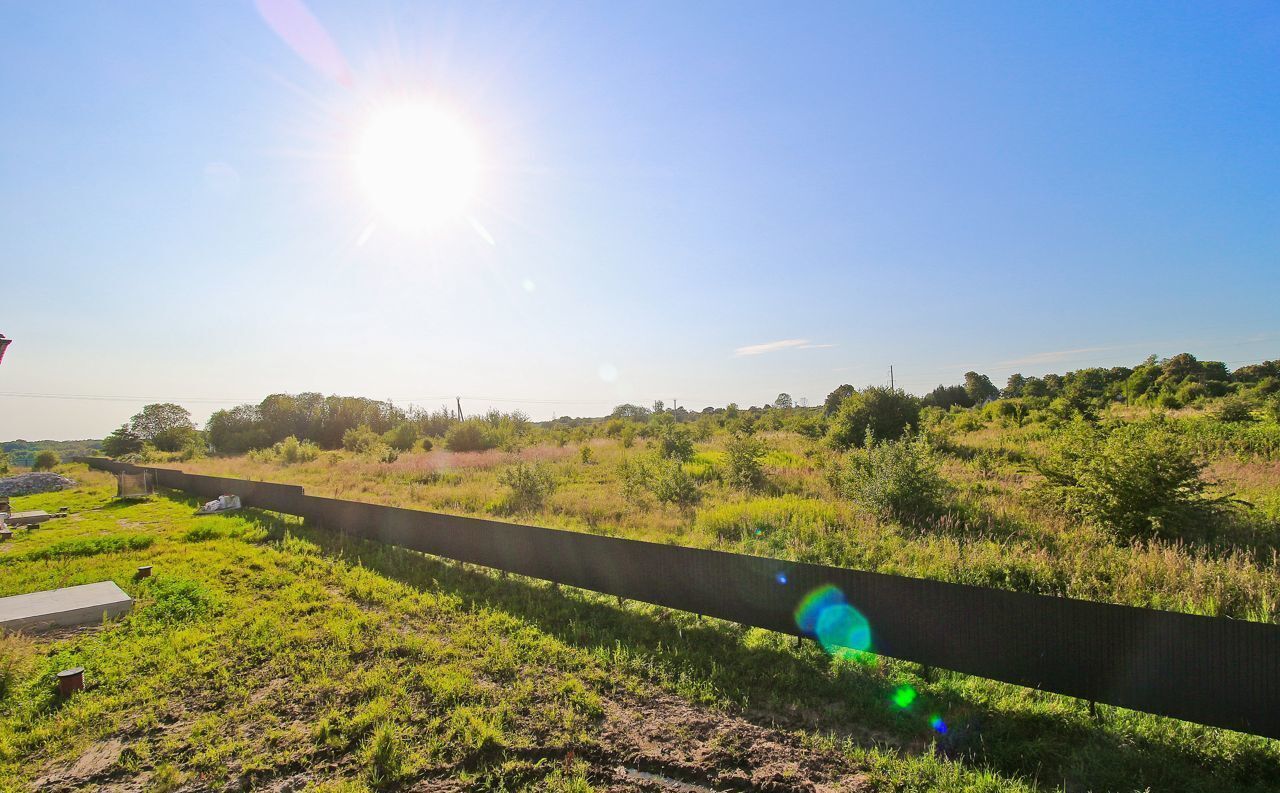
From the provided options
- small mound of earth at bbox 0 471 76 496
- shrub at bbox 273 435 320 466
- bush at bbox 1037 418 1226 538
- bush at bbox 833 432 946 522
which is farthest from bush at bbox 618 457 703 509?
shrub at bbox 273 435 320 466

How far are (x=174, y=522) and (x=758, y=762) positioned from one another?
16200mm

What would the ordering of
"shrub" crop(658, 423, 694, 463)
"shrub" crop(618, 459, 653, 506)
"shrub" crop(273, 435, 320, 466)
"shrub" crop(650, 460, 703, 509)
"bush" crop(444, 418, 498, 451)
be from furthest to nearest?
1. "shrub" crop(273, 435, 320, 466)
2. "bush" crop(444, 418, 498, 451)
3. "shrub" crop(658, 423, 694, 463)
4. "shrub" crop(618, 459, 653, 506)
5. "shrub" crop(650, 460, 703, 509)

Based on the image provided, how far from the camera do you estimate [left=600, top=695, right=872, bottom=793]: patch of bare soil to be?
347 cm

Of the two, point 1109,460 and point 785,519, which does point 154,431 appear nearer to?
point 785,519

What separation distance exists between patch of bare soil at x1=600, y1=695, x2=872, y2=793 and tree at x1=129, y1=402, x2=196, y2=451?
6697 centimetres

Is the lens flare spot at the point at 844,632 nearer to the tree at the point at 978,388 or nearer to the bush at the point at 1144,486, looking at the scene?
the bush at the point at 1144,486

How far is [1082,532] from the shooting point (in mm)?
8125

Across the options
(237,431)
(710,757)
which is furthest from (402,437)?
(710,757)

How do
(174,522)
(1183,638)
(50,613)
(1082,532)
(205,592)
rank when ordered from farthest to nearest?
(174,522), (1082,532), (205,592), (50,613), (1183,638)

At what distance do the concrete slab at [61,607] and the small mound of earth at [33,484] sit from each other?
21704mm

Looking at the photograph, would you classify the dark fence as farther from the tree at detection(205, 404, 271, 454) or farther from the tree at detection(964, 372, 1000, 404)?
the tree at detection(964, 372, 1000, 404)

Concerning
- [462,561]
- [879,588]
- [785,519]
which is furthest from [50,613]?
[785,519]

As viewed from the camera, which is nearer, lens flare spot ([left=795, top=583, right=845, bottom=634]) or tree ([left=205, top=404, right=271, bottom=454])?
lens flare spot ([left=795, top=583, right=845, bottom=634])

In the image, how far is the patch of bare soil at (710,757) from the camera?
3470 mm
